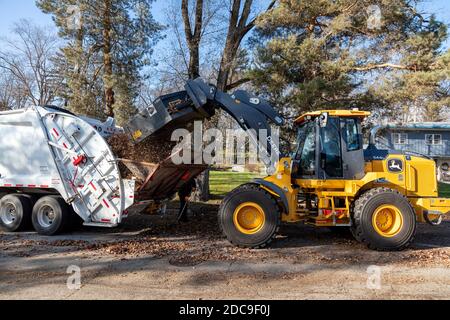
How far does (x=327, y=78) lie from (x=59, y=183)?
7.63m

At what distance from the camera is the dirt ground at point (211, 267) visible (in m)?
4.91

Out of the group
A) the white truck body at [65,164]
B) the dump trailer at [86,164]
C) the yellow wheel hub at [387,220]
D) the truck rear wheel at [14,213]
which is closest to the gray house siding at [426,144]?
the yellow wheel hub at [387,220]

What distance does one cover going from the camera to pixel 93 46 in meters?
15.0

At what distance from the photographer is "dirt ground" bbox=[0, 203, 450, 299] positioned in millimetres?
4906

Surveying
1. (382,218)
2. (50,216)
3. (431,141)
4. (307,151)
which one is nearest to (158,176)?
(50,216)

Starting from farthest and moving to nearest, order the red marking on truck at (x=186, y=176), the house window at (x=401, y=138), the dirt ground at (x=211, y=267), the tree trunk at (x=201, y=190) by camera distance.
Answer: the house window at (x=401, y=138) → the tree trunk at (x=201, y=190) → the red marking on truck at (x=186, y=176) → the dirt ground at (x=211, y=267)

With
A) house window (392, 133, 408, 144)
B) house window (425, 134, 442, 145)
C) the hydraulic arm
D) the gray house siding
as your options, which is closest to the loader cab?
the hydraulic arm

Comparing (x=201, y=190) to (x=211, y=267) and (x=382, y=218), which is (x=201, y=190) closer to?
(x=382, y=218)

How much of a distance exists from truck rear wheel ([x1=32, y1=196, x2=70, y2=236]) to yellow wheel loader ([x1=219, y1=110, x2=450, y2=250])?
3.56 meters

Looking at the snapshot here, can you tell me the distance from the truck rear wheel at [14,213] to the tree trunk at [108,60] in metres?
6.32

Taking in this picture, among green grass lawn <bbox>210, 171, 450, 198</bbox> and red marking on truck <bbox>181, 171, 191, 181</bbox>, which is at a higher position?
red marking on truck <bbox>181, 171, 191, 181</bbox>

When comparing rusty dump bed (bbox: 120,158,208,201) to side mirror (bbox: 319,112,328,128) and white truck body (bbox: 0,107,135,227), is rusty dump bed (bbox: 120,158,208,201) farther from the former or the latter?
side mirror (bbox: 319,112,328,128)

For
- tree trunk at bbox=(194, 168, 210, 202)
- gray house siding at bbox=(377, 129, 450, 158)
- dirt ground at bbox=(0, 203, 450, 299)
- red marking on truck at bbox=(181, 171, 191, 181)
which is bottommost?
dirt ground at bbox=(0, 203, 450, 299)

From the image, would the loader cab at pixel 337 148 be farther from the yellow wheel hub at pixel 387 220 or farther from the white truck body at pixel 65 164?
the white truck body at pixel 65 164
